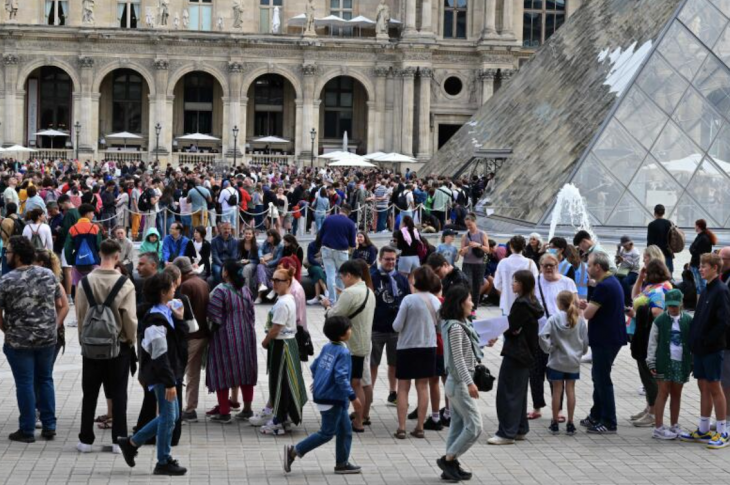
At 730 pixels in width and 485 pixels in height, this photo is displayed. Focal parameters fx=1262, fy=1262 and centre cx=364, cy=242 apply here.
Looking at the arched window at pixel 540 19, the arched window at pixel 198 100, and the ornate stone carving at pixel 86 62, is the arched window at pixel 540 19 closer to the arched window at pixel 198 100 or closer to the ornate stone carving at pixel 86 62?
the arched window at pixel 198 100

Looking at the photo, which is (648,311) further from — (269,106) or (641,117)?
(269,106)

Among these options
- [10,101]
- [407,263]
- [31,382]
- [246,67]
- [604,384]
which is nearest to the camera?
[31,382]

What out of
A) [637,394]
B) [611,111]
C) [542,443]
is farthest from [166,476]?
[611,111]

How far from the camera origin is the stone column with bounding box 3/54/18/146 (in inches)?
2035

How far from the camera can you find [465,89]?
54.2 m

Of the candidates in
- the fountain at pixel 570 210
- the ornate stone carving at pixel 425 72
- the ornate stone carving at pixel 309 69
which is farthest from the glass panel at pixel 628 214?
the ornate stone carving at pixel 309 69

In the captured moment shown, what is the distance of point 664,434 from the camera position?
1038 cm

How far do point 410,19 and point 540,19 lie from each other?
23.0 feet

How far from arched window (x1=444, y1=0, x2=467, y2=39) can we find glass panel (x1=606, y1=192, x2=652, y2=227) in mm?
34848

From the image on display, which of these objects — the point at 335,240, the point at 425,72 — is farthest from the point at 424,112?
the point at 335,240

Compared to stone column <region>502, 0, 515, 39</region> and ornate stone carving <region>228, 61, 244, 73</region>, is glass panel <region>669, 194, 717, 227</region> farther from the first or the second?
ornate stone carving <region>228, 61, 244, 73</region>

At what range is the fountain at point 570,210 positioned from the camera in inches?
847

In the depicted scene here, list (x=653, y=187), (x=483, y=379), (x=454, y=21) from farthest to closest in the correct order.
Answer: (x=454, y=21)
(x=653, y=187)
(x=483, y=379)

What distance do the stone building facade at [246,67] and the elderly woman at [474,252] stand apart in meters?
33.1
